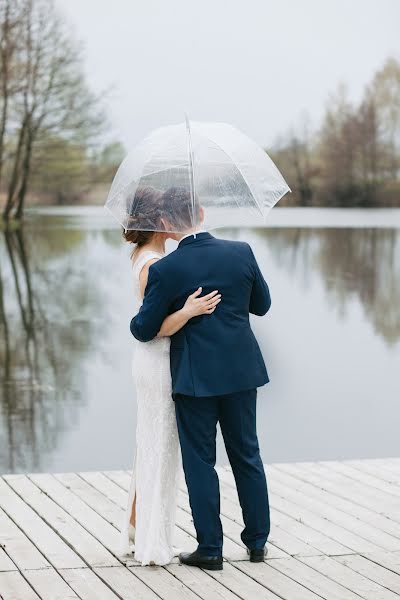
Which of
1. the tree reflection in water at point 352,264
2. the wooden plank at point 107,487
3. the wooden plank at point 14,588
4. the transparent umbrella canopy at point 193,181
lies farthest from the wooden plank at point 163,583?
the tree reflection in water at point 352,264

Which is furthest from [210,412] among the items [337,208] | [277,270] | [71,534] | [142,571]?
[337,208]

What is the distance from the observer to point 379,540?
13.6ft

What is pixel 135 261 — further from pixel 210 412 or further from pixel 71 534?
pixel 71 534

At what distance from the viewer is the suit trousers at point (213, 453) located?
11.9ft

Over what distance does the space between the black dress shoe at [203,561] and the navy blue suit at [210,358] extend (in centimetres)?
8

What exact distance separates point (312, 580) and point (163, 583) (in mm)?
484

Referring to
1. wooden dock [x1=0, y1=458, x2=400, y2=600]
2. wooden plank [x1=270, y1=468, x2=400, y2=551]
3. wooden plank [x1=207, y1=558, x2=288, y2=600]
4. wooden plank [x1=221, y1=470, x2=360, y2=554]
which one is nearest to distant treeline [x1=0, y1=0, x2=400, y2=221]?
wooden dock [x1=0, y1=458, x2=400, y2=600]

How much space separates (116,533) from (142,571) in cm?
45

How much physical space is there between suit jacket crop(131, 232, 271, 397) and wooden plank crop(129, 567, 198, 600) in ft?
2.02

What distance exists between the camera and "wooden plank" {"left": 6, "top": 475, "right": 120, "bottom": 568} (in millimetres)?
3897

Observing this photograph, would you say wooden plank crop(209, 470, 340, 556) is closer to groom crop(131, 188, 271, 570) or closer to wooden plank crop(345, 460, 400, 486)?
groom crop(131, 188, 271, 570)

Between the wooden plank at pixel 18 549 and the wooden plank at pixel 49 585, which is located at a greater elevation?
the wooden plank at pixel 49 585

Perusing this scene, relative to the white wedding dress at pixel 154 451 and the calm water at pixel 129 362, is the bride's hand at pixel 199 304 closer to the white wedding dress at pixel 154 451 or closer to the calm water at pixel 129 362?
the white wedding dress at pixel 154 451

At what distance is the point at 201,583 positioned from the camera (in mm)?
3617
